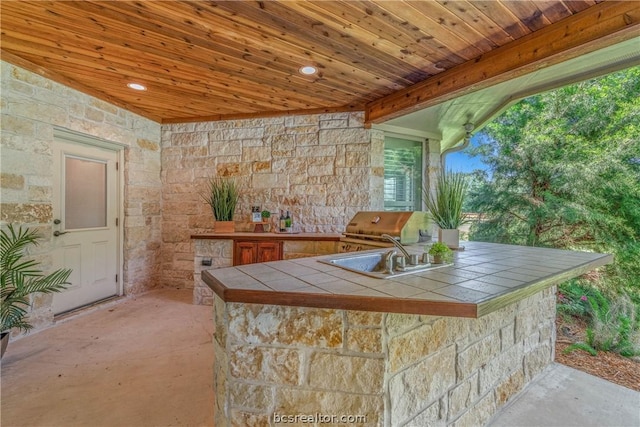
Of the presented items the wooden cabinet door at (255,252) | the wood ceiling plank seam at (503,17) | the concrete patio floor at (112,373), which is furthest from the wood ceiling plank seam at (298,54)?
the concrete patio floor at (112,373)

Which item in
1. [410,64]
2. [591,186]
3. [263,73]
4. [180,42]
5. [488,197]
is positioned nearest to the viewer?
[180,42]

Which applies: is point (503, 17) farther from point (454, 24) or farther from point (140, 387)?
point (140, 387)

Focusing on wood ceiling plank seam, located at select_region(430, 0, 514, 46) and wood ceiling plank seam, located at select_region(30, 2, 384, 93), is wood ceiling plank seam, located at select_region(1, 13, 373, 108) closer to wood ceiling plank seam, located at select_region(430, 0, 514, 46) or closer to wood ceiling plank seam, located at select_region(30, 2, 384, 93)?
wood ceiling plank seam, located at select_region(30, 2, 384, 93)

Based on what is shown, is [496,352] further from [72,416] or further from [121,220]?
[121,220]

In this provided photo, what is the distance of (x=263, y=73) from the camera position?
2658mm

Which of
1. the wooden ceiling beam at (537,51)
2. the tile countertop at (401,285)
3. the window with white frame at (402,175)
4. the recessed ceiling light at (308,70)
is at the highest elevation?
the recessed ceiling light at (308,70)

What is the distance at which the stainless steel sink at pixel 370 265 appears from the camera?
4.37 feet

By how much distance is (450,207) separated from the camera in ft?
6.98

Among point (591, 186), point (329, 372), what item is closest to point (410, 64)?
point (329, 372)

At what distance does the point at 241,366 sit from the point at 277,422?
0.26 metres

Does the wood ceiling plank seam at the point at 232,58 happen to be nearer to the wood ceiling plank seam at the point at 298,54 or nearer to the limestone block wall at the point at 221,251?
the wood ceiling plank seam at the point at 298,54

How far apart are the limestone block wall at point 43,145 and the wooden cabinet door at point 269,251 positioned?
1.77 m

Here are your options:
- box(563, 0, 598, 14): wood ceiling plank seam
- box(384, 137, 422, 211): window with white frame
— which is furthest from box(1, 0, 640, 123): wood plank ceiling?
box(384, 137, 422, 211): window with white frame

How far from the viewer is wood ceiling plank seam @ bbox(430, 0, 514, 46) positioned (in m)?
1.73
